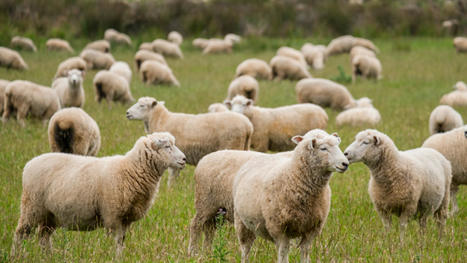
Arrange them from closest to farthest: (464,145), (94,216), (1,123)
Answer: (94,216)
(464,145)
(1,123)

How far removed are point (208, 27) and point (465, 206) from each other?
2814 cm

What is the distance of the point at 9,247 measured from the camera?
19.7ft

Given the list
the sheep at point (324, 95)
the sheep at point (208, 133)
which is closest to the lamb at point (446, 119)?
the sheep at point (208, 133)

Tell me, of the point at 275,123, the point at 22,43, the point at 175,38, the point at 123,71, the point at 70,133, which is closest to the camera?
the point at 70,133

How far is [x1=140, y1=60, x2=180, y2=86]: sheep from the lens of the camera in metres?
19.2

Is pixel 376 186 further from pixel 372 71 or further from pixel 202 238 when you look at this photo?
pixel 372 71

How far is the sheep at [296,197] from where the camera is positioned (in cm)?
503

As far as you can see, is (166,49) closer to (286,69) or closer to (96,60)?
(96,60)

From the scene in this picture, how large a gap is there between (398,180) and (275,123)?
4194 millimetres

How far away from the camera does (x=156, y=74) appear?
1923cm

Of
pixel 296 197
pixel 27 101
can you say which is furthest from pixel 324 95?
pixel 296 197

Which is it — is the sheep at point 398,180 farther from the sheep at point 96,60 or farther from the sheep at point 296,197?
the sheep at point 96,60

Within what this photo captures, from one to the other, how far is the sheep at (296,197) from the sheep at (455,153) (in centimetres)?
348

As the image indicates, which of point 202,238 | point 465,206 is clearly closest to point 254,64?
point 465,206
